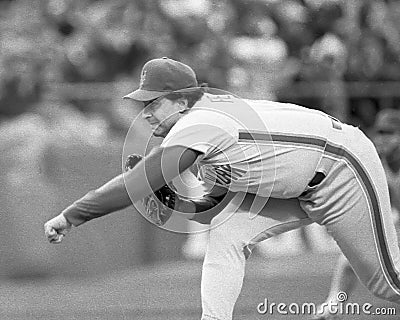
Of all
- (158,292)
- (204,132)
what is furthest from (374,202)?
(158,292)

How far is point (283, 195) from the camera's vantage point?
4.69 m

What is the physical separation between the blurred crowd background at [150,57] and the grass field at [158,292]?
0.44 metres

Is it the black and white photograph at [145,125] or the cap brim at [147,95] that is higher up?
the cap brim at [147,95]

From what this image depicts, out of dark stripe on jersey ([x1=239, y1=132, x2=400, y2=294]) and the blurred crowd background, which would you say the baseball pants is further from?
the blurred crowd background

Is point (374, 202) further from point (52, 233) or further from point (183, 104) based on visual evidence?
point (52, 233)

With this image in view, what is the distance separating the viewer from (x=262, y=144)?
14.9ft

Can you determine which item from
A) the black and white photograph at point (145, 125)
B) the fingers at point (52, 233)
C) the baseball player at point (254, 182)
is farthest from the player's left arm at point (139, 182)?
the black and white photograph at point (145, 125)

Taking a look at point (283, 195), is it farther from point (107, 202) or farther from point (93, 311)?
point (93, 311)

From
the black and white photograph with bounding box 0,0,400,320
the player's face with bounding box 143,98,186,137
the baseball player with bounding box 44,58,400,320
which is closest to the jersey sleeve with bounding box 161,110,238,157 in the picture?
the baseball player with bounding box 44,58,400,320

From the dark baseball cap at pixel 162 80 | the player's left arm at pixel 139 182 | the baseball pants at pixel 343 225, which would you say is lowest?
the baseball pants at pixel 343 225

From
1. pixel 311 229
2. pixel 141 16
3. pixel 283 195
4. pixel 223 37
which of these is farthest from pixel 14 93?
pixel 283 195

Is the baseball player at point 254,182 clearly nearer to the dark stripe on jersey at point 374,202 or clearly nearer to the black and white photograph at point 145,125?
the dark stripe on jersey at point 374,202

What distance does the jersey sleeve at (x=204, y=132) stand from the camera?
4.25 m

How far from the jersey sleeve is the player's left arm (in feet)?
0.11
